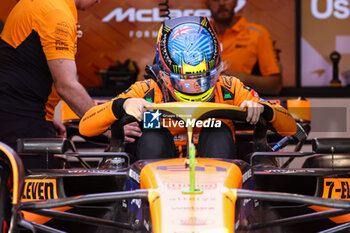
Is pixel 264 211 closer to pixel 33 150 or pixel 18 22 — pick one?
pixel 33 150

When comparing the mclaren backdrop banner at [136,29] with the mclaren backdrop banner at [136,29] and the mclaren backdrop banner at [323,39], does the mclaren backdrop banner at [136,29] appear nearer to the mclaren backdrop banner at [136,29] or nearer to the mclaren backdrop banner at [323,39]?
the mclaren backdrop banner at [136,29]

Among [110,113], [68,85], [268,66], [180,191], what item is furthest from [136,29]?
[180,191]

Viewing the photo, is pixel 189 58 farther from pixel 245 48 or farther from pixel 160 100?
pixel 245 48

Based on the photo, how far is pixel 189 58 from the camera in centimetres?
255

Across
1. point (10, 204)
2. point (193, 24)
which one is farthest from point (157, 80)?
point (10, 204)

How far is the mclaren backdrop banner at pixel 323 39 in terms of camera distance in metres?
6.29

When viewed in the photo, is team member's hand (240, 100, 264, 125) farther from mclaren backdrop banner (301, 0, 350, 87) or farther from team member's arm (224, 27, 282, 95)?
mclaren backdrop banner (301, 0, 350, 87)

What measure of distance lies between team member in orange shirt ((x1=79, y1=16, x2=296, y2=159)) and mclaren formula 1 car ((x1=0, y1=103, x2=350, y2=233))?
A: 0.28 ft

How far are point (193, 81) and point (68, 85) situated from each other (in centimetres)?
85

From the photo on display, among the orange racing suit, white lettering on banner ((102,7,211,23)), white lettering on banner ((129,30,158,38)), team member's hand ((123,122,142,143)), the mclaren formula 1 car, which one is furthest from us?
white lettering on banner ((129,30,158,38))

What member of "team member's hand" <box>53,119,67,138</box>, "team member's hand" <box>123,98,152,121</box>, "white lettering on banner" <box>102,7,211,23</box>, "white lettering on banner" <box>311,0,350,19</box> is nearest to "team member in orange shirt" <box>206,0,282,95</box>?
"white lettering on banner" <box>102,7,211,23</box>

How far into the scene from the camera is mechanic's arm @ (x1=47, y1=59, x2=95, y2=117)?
3115mm

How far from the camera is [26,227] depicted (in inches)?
70.0

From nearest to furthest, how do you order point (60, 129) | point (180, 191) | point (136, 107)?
1. point (180, 191)
2. point (136, 107)
3. point (60, 129)
